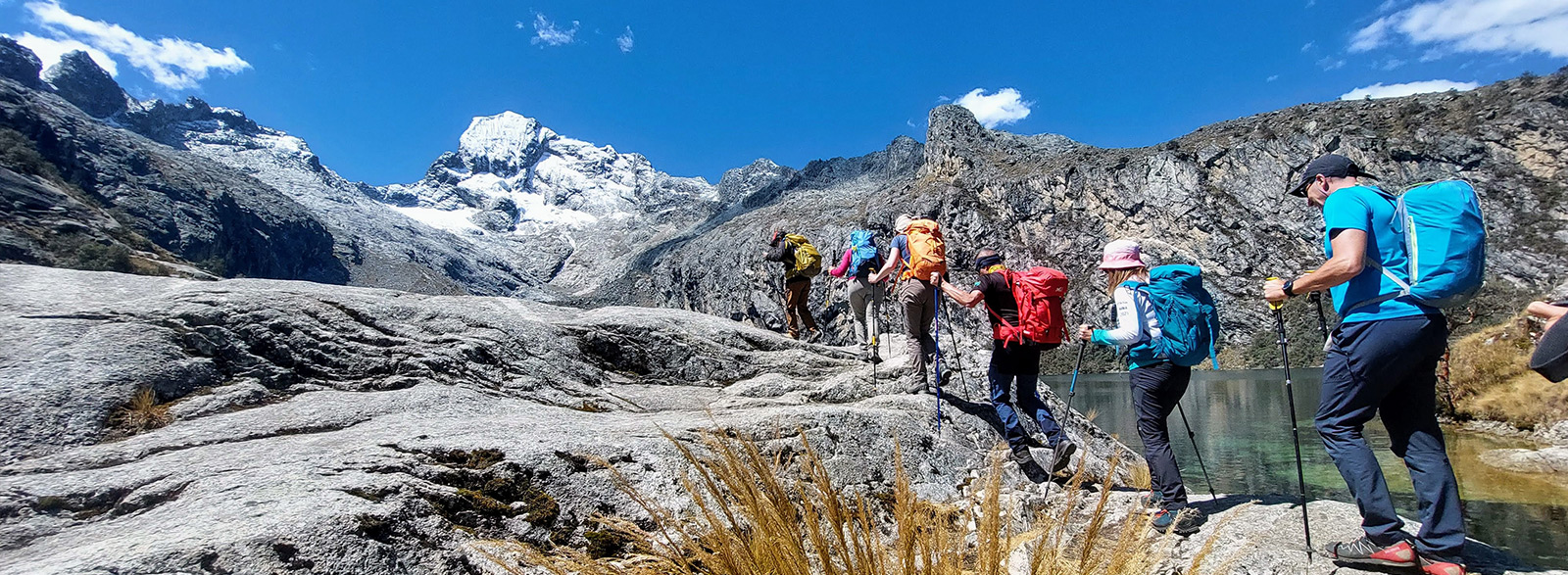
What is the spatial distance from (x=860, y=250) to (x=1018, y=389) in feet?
13.0

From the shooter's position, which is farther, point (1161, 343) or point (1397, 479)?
point (1397, 479)

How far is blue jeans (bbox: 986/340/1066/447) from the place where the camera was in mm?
6582

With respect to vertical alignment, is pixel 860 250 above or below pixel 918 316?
above

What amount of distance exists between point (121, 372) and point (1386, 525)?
8.70m

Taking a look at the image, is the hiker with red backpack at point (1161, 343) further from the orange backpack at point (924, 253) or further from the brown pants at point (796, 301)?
the brown pants at point (796, 301)

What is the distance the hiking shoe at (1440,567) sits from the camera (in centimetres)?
358

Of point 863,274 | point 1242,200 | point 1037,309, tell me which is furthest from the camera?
point 1242,200

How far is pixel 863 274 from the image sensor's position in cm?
1009

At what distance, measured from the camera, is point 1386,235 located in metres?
3.75

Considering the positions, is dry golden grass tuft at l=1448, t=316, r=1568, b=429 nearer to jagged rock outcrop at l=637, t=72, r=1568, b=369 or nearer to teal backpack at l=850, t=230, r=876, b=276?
teal backpack at l=850, t=230, r=876, b=276

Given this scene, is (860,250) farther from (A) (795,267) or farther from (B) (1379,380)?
(B) (1379,380)

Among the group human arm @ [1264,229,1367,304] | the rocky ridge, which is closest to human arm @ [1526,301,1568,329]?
human arm @ [1264,229,1367,304]

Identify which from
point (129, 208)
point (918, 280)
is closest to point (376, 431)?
point (918, 280)

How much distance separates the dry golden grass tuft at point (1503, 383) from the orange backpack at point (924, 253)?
1702 centimetres
